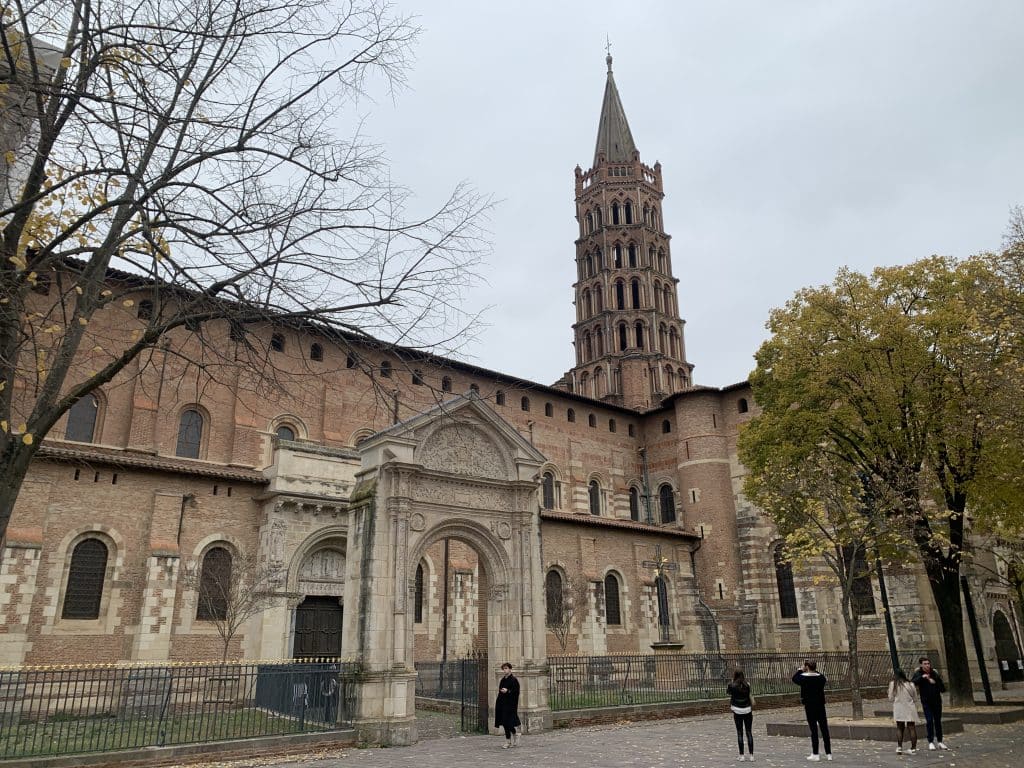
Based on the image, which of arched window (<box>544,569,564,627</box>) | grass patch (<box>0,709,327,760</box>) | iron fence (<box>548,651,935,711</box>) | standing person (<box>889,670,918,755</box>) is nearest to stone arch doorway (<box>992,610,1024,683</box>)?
iron fence (<box>548,651,935,711</box>)

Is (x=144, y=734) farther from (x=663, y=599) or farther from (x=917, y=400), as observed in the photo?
(x=663, y=599)

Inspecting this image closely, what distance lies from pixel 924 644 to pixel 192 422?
28.9m

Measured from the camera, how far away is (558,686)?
2180cm

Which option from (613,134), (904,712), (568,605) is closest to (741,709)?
(904,712)

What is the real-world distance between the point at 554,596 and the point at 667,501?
37.7ft

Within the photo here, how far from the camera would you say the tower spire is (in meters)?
58.1

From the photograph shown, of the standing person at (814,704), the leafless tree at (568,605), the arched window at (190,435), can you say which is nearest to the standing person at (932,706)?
the standing person at (814,704)

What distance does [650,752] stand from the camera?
13.2 meters

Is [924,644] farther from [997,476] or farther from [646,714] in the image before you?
[646,714]

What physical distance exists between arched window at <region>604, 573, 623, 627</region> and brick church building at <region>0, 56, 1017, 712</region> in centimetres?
9

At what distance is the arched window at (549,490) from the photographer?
120ft

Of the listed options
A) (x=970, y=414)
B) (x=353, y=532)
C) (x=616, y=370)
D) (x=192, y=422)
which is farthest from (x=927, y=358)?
(x=616, y=370)

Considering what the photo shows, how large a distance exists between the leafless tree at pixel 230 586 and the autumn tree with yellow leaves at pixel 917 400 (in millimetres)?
15344

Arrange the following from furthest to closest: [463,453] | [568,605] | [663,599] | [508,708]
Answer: [663,599]
[568,605]
[463,453]
[508,708]
